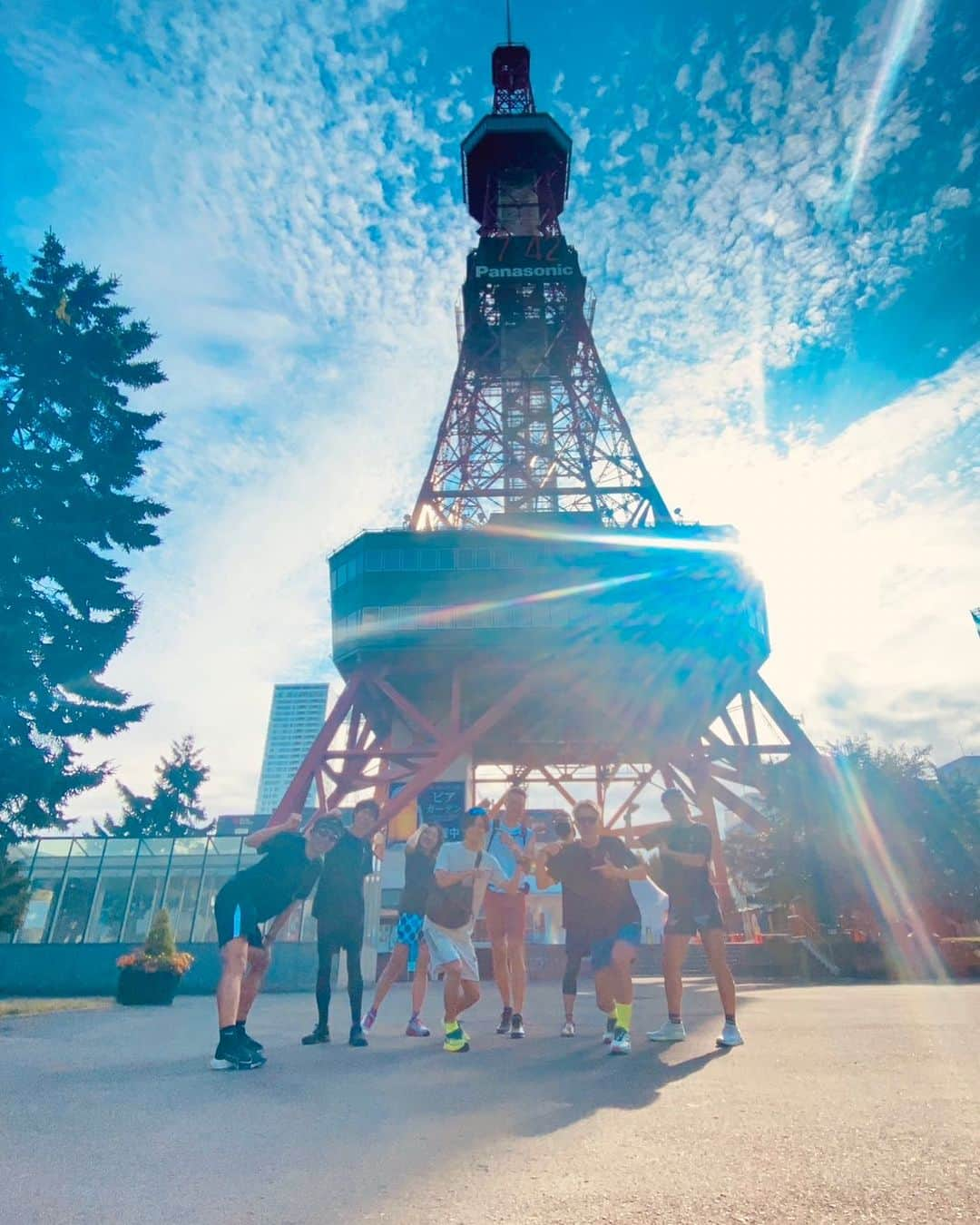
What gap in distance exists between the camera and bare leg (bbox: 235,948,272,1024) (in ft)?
16.1

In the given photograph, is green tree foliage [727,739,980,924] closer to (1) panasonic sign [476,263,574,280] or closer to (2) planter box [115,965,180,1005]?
(2) planter box [115,965,180,1005]

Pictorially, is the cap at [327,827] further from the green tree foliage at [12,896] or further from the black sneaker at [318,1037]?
the green tree foliage at [12,896]

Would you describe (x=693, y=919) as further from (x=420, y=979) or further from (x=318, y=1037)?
(x=318, y=1037)

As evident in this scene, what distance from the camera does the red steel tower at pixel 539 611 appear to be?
28016 mm

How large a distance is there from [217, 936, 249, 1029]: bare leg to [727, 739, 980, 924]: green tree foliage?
18.6m

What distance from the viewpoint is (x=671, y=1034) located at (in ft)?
17.8

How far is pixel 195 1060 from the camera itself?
4941 mm

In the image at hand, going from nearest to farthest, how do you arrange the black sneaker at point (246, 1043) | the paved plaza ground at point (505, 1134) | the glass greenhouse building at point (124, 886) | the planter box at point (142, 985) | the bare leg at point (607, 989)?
the paved plaza ground at point (505, 1134)
the black sneaker at point (246, 1043)
the bare leg at point (607, 989)
the planter box at point (142, 985)
the glass greenhouse building at point (124, 886)

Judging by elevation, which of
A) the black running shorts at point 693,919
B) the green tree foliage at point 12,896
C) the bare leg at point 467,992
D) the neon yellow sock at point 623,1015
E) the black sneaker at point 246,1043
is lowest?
the black sneaker at point 246,1043

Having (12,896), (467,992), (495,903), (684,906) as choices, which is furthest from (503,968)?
(12,896)

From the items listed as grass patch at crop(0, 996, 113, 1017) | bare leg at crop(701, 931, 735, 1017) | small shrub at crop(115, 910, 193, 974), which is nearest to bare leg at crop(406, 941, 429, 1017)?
bare leg at crop(701, 931, 735, 1017)

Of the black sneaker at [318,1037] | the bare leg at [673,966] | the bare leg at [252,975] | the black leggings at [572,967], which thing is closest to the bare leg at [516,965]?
the black leggings at [572,967]

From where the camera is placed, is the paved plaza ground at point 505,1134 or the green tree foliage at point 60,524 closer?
the paved plaza ground at point 505,1134

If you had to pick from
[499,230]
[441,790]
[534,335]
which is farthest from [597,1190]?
[499,230]
